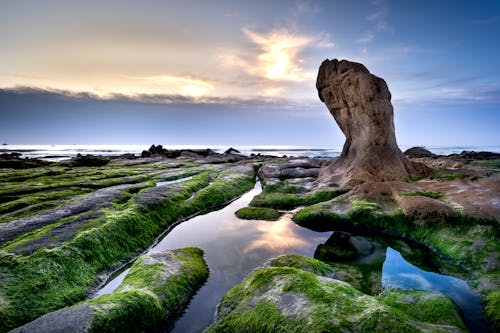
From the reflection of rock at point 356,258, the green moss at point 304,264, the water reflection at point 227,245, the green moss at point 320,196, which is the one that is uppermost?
the green moss at point 320,196

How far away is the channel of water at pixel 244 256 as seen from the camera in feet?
34.3

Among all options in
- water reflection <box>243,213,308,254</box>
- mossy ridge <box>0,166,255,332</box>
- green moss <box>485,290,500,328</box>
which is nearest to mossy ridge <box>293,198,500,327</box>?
green moss <box>485,290,500,328</box>

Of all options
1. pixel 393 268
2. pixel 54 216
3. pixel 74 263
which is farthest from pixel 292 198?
pixel 74 263

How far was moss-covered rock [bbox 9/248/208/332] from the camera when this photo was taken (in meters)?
8.05

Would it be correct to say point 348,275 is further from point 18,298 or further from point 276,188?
point 276,188

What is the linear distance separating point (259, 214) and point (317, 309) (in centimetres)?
1608

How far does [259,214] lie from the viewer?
23938 millimetres

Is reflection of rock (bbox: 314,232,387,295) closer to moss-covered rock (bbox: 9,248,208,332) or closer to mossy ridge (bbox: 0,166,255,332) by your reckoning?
moss-covered rock (bbox: 9,248,208,332)

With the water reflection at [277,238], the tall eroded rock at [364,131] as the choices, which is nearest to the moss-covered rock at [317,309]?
the water reflection at [277,238]

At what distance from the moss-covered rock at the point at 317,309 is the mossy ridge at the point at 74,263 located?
6208mm

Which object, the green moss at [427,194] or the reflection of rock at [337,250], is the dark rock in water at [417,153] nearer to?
the green moss at [427,194]

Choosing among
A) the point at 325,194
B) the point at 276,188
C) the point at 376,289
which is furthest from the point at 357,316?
the point at 276,188

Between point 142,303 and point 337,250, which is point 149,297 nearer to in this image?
point 142,303

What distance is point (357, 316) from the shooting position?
7.48m
